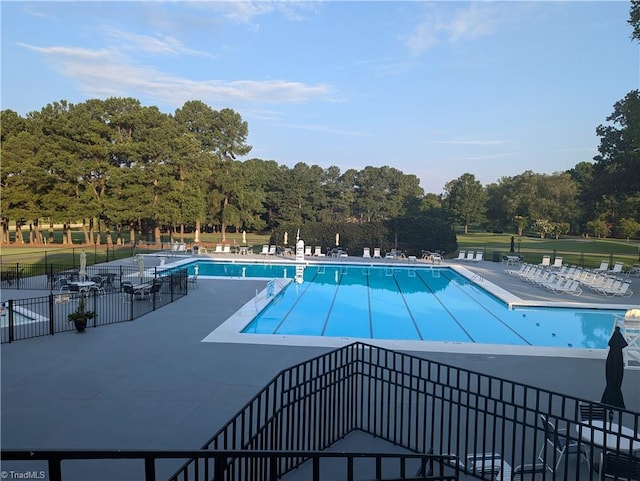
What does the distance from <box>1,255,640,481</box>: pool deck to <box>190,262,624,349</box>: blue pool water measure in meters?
2.49

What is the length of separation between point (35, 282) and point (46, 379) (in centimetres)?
1279

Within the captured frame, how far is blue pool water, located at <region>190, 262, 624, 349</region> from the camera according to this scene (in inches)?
523

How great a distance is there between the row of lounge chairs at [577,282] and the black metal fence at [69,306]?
14.6 meters

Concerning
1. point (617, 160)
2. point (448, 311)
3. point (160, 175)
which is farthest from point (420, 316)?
point (160, 175)

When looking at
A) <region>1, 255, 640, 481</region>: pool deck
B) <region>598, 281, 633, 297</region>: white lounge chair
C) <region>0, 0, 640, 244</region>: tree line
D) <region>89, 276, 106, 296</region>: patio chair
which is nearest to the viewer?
<region>1, 255, 640, 481</region>: pool deck

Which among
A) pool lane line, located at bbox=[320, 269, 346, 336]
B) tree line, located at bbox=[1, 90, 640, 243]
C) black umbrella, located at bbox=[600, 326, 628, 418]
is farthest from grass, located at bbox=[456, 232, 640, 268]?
black umbrella, located at bbox=[600, 326, 628, 418]

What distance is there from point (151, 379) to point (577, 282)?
697 inches

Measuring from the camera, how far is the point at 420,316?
15.7 metres

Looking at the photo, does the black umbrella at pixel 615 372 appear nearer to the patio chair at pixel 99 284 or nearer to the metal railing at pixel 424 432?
the metal railing at pixel 424 432

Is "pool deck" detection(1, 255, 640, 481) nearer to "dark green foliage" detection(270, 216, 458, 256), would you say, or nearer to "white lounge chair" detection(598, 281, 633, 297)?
"white lounge chair" detection(598, 281, 633, 297)

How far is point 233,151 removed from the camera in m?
44.8

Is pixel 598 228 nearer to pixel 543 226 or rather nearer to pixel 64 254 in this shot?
pixel 543 226

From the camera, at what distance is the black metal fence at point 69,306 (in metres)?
11.2

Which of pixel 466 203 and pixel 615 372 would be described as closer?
pixel 615 372
